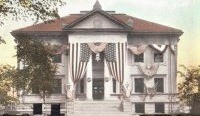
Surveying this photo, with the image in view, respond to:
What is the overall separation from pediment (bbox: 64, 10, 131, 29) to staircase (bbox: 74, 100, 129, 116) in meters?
5.45

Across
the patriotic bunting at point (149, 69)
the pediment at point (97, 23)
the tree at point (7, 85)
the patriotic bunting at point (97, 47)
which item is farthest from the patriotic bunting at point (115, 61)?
the tree at point (7, 85)

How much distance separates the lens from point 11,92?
119ft

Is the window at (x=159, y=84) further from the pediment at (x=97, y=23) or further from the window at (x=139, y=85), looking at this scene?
the pediment at (x=97, y=23)

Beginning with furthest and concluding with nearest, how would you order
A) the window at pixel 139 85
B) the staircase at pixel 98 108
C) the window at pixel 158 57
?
the window at pixel 158 57
the window at pixel 139 85
the staircase at pixel 98 108

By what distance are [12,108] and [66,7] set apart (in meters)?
8.45

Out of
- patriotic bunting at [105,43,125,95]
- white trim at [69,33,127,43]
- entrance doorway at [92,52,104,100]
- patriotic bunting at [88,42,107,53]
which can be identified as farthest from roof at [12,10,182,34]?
entrance doorway at [92,52,104,100]

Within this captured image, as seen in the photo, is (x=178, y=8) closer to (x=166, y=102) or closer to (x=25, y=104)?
(x=166, y=102)

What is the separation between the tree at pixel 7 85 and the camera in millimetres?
34119

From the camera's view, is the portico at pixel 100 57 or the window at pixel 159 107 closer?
the portico at pixel 100 57

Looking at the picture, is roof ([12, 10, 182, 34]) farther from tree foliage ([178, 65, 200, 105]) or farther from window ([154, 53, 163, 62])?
tree foliage ([178, 65, 200, 105])

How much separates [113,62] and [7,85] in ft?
25.1

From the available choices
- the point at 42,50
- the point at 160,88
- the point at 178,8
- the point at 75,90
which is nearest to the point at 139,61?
the point at 160,88

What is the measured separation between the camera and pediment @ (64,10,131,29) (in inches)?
1443

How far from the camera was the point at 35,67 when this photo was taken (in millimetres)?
30594
